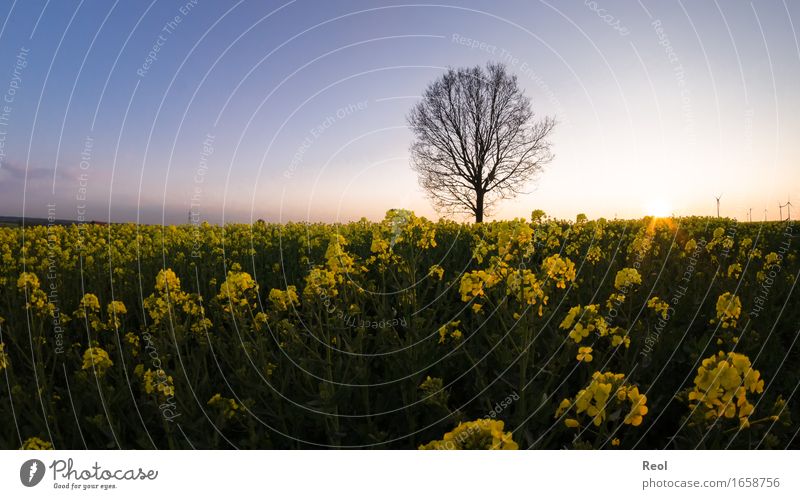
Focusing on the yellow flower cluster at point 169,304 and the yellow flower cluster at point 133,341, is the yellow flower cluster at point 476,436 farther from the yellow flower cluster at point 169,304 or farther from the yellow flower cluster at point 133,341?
the yellow flower cluster at point 133,341

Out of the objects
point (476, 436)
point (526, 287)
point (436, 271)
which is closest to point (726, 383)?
point (476, 436)

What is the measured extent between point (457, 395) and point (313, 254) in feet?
19.1

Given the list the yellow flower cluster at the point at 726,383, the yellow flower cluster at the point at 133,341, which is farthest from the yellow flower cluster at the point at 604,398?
the yellow flower cluster at the point at 133,341

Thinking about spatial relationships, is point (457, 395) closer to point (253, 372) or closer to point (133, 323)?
point (253, 372)

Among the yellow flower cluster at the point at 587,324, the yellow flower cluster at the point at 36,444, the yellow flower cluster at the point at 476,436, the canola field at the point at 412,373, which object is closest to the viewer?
the yellow flower cluster at the point at 476,436

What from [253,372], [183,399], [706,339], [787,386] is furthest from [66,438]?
[787,386]

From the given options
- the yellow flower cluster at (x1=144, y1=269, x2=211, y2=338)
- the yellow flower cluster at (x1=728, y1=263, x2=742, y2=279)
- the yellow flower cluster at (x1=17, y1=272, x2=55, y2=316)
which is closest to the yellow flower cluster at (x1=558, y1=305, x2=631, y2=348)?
the yellow flower cluster at (x1=144, y1=269, x2=211, y2=338)

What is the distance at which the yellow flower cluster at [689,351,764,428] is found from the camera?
5.87ft

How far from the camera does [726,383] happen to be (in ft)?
5.91

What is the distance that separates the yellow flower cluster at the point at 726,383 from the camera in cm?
179

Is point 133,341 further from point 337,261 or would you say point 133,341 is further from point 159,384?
point 337,261

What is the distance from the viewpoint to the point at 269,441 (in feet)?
9.06

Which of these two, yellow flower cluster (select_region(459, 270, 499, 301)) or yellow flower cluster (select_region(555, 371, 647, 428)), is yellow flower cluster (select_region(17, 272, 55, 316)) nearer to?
yellow flower cluster (select_region(459, 270, 499, 301))
